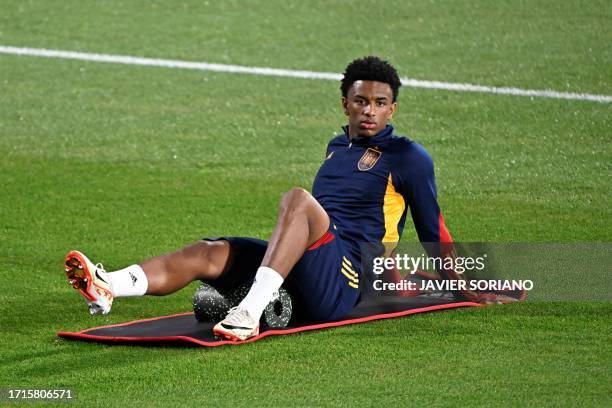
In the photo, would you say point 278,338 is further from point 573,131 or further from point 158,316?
point 573,131

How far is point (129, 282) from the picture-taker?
25.4ft

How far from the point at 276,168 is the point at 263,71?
139 inches

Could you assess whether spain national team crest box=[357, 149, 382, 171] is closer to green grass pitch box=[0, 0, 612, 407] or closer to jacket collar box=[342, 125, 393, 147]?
jacket collar box=[342, 125, 393, 147]

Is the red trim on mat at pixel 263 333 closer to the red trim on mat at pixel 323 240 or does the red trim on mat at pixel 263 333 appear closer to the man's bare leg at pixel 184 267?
the man's bare leg at pixel 184 267

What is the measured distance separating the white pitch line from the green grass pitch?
17cm

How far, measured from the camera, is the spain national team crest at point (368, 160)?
8.47 meters

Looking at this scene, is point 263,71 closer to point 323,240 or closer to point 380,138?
point 380,138

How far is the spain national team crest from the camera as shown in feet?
27.8

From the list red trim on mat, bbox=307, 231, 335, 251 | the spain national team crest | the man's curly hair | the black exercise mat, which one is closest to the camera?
the black exercise mat

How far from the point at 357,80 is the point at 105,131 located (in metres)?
6.10

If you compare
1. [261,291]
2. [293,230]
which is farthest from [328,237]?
[261,291]

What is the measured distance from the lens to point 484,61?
15.9 meters

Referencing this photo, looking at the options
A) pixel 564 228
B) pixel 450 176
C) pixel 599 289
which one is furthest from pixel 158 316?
pixel 450 176

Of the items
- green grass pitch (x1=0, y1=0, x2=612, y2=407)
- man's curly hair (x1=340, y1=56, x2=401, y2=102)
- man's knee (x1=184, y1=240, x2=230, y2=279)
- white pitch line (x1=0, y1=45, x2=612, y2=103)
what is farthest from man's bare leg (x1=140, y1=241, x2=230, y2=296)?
white pitch line (x1=0, y1=45, x2=612, y2=103)
